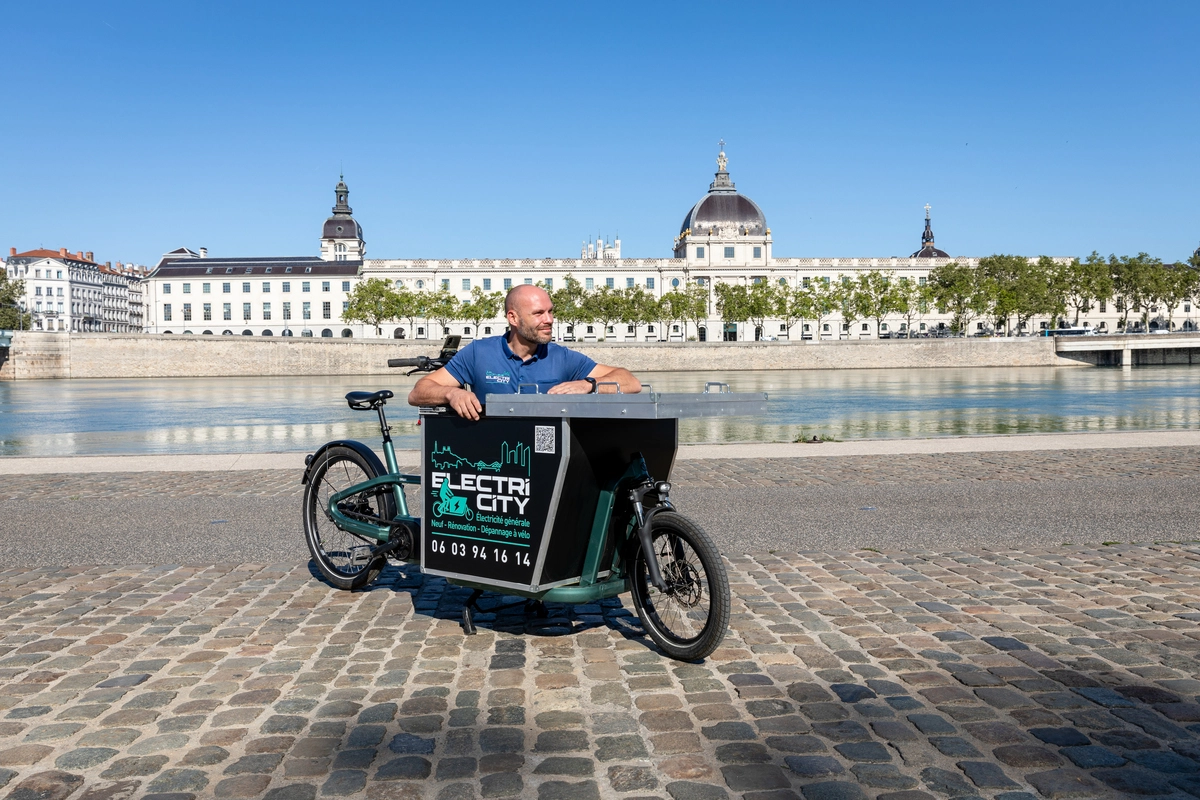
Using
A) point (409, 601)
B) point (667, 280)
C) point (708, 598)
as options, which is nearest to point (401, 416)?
point (409, 601)

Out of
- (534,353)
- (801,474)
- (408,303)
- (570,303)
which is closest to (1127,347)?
(570,303)

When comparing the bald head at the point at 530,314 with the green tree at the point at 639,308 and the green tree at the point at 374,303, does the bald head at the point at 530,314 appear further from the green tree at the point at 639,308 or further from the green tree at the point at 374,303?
the green tree at the point at 374,303

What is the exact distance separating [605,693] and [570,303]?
319 feet

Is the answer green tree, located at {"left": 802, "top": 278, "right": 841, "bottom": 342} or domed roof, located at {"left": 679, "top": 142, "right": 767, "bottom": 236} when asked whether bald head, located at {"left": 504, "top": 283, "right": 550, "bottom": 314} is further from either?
domed roof, located at {"left": 679, "top": 142, "right": 767, "bottom": 236}

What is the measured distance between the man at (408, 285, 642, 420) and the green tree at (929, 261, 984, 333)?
327 feet

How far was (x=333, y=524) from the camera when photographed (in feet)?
20.2

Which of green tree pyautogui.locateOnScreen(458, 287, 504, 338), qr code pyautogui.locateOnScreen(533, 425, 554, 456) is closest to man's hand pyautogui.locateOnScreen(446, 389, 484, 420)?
qr code pyautogui.locateOnScreen(533, 425, 554, 456)

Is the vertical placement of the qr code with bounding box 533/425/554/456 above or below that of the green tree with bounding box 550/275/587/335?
below

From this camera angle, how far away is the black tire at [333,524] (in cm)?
577

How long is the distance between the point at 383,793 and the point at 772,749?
4.33 ft

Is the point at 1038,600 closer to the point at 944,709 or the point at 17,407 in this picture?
the point at 944,709

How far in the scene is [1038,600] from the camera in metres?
5.50

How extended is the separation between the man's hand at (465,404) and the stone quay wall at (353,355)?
67.3 metres

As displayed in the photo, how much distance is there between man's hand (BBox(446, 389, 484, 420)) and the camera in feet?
15.1
